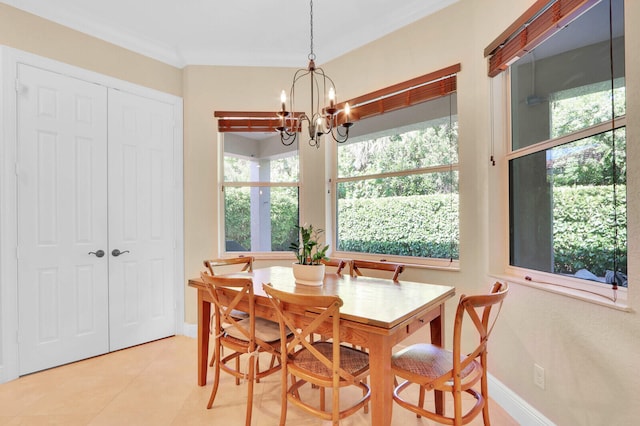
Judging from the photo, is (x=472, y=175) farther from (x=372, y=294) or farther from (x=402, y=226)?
(x=372, y=294)

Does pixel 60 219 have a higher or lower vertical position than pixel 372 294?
higher

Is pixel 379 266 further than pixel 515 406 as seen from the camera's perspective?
Yes

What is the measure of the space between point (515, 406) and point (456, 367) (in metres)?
0.90

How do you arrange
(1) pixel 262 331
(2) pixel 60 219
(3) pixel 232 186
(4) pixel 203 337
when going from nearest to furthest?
(1) pixel 262 331
(4) pixel 203 337
(2) pixel 60 219
(3) pixel 232 186

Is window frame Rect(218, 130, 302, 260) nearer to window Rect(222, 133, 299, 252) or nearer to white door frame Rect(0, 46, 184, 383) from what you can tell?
window Rect(222, 133, 299, 252)

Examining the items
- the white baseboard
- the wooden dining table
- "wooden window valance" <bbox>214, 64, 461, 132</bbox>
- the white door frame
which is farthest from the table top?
"wooden window valance" <bbox>214, 64, 461, 132</bbox>

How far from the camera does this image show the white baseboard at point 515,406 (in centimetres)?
181

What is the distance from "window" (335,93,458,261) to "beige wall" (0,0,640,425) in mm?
194

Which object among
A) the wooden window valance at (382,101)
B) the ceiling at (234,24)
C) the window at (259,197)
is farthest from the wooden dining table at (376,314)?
the ceiling at (234,24)

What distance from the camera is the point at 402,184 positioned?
3.03m

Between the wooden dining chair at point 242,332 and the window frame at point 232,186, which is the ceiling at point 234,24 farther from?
the wooden dining chair at point 242,332

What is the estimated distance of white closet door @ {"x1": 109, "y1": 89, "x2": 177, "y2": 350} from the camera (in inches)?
122

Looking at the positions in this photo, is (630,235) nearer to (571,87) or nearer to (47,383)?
(571,87)

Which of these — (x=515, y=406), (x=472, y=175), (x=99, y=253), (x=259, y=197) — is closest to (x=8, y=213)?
(x=99, y=253)
